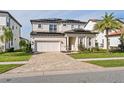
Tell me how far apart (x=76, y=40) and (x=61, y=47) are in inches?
110

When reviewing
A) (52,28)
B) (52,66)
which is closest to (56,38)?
(52,28)

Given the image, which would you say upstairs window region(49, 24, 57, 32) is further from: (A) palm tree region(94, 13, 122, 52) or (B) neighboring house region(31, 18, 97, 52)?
(A) palm tree region(94, 13, 122, 52)

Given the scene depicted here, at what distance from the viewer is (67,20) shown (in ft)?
140

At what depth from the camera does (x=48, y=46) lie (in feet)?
129

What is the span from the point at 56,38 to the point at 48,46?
6.24ft

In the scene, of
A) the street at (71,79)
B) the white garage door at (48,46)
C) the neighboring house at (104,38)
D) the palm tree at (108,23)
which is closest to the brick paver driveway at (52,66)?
the street at (71,79)

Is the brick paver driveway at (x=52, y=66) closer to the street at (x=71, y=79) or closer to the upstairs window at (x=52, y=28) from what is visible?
the street at (x=71, y=79)

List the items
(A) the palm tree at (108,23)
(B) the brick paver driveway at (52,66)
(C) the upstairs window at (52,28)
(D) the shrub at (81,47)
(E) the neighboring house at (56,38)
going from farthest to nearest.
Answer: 1. (C) the upstairs window at (52,28)
2. (E) the neighboring house at (56,38)
3. (D) the shrub at (81,47)
4. (A) the palm tree at (108,23)
5. (B) the brick paver driveway at (52,66)

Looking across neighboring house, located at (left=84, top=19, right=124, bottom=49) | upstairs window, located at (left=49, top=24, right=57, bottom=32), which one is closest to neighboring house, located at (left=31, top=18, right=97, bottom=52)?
upstairs window, located at (left=49, top=24, right=57, bottom=32)

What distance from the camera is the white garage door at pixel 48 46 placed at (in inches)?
1537
